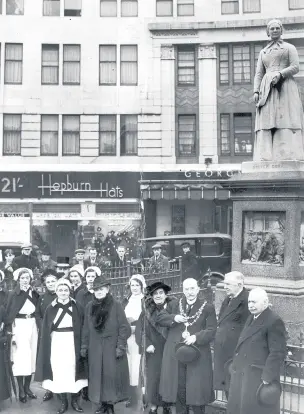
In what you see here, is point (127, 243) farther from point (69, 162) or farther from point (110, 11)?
point (110, 11)

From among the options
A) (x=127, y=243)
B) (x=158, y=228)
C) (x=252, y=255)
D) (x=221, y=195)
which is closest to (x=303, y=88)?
(x=221, y=195)

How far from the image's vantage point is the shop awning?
17984 millimetres

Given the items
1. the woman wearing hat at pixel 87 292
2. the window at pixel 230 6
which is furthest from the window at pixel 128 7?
the woman wearing hat at pixel 87 292

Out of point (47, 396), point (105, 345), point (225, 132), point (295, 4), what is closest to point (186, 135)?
point (225, 132)

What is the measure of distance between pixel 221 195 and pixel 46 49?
7743 mm

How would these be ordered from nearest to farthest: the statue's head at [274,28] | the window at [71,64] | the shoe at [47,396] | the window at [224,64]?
the shoe at [47,396]
the statue's head at [274,28]
the window at [71,64]
the window at [224,64]

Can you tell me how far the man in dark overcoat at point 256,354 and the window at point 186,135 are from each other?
14948 millimetres

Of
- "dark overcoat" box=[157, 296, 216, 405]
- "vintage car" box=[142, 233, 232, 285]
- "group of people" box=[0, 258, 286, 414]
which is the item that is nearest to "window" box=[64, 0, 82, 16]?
"vintage car" box=[142, 233, 232, 285]

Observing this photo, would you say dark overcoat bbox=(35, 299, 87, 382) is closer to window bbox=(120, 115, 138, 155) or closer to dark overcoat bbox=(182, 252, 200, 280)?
dark overcoat bbox=(182, 252, 200, 280)

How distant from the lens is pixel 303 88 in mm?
19141

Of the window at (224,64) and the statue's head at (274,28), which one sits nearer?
the statue's head at (274,28)

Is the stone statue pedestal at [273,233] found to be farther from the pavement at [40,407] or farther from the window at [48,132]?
the window at [48,132]

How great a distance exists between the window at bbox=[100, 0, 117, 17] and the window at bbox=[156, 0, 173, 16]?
1.47 m

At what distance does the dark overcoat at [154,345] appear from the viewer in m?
6.22
